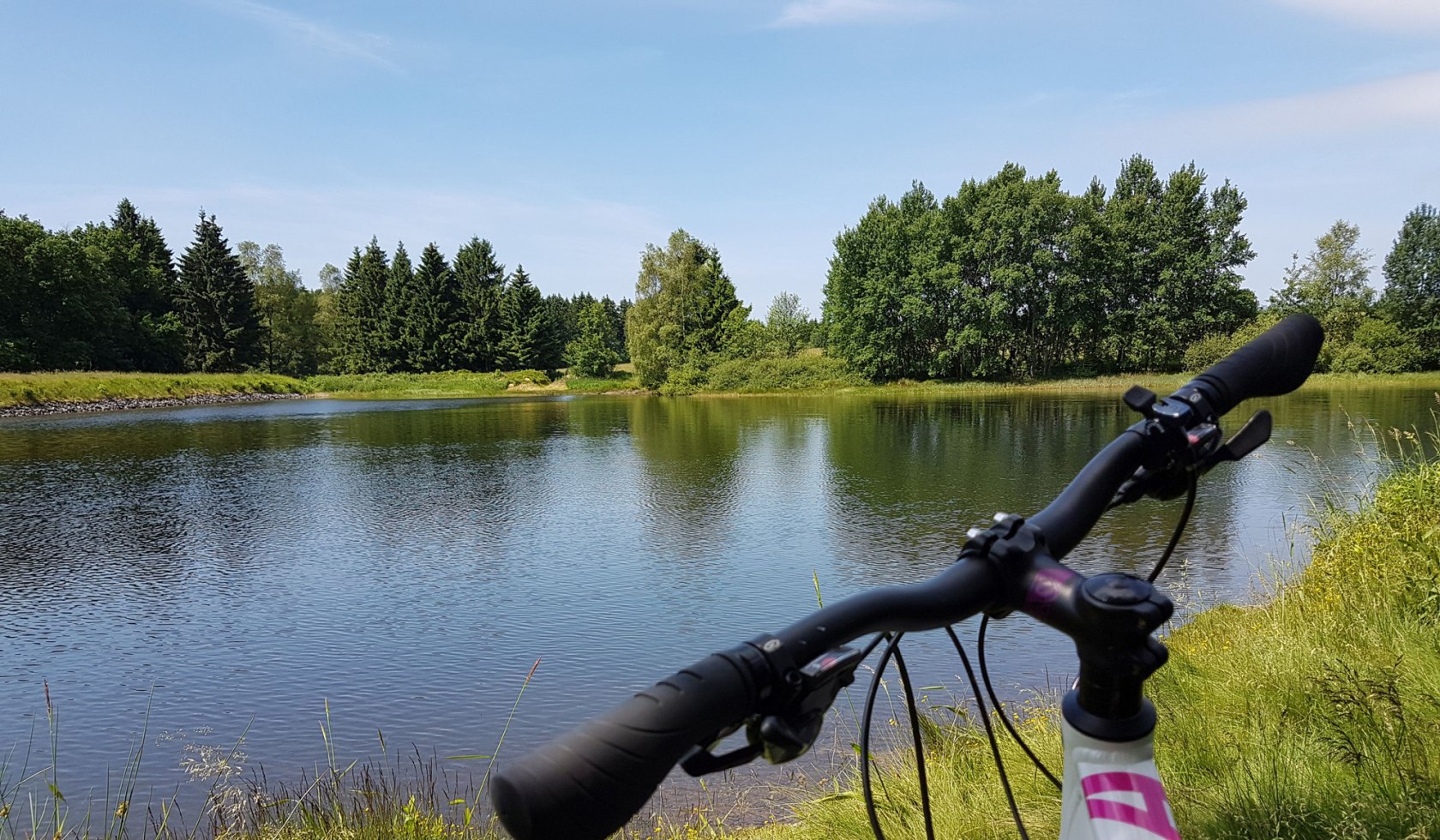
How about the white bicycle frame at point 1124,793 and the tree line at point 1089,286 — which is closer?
the white bicycle frame at point 1124,793

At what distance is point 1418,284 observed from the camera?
53281mm

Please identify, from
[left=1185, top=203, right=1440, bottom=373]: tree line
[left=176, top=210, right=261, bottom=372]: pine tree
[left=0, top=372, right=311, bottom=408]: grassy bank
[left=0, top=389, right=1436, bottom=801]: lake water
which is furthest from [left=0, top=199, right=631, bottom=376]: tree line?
[left=1185, top=203, right=1440, bottom=373]: tree line

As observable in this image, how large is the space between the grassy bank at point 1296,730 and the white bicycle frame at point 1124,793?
1.64 metres

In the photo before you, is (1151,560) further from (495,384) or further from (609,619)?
(495,384)

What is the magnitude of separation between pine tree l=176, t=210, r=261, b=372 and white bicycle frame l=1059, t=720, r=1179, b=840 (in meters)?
80.7

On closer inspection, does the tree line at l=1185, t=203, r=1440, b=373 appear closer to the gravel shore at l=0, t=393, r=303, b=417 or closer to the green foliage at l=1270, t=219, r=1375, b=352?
the green foliage at l=1270, t=219, r=1375, b=352

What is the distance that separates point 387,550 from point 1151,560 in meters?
12.0

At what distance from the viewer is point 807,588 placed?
10.9 metres

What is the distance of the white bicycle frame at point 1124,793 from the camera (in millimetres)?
937

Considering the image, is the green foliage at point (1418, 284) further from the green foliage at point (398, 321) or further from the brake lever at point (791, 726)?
the green foliage at point (398, 321)

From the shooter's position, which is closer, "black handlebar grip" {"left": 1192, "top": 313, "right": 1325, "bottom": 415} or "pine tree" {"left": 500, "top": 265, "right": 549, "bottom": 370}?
"black handlebar grip" {"left": 1192, "top": 313, "right": 1325, "bottom": 415}

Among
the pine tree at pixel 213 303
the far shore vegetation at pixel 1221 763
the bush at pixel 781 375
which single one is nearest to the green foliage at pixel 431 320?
the pine tree at pixel 213 303

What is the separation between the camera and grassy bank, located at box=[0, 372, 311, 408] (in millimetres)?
46463

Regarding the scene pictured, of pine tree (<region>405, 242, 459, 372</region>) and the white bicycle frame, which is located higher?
pine tree (<region>405, 242, 459, 372</region>)
